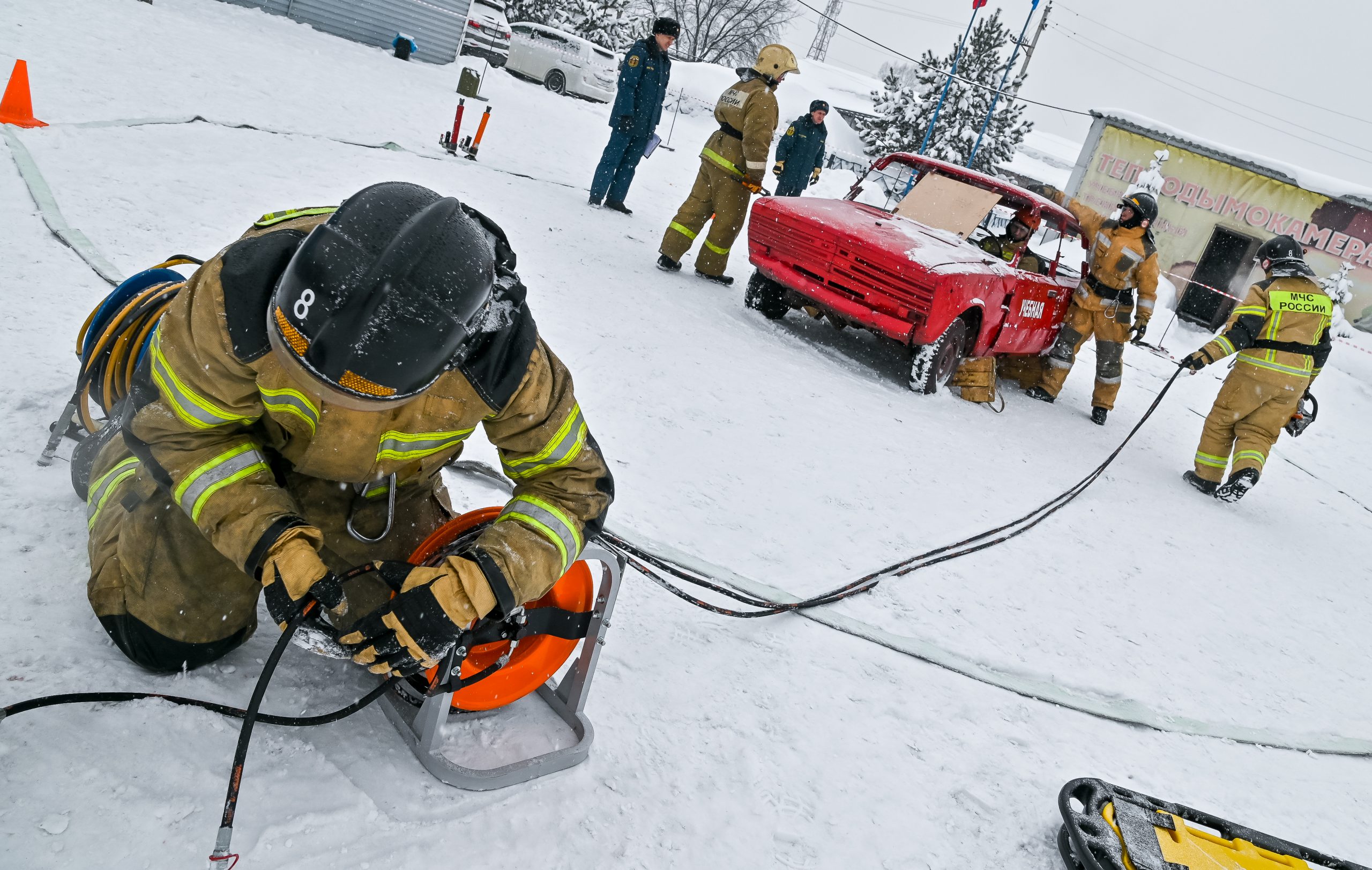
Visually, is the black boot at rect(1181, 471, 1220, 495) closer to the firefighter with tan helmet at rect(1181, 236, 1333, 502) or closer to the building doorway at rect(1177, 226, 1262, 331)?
the firefighter with tan helmet at rect(1181, 236, 1333, 502)

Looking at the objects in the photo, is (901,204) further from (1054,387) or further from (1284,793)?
(1284,793)

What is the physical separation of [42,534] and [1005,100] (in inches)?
1058

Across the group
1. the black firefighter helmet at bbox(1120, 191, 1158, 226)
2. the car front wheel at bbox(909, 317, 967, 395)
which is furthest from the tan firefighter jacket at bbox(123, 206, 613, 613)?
the black firefighter helmet at bbox(1120, 191, 1158, 226)

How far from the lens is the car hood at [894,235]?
602cm

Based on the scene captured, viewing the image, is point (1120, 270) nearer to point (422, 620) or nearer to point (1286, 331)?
point (1286, 331)

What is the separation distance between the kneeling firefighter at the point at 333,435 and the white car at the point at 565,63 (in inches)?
741

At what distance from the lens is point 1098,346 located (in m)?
7.83

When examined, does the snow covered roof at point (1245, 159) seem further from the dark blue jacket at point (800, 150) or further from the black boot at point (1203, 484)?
the black boot at point (1203, 484)

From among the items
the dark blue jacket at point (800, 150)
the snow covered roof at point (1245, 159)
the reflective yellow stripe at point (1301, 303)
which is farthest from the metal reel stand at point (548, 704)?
the snow covered roof at point (1245, 159)

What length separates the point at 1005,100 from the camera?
2500 centimetres

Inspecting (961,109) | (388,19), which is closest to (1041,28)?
(961,109)

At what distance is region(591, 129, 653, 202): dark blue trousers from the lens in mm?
8961

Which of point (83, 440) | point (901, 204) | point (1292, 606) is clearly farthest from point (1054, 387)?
point (83, 440)

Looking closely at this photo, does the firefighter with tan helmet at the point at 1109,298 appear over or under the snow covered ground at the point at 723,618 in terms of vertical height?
over
